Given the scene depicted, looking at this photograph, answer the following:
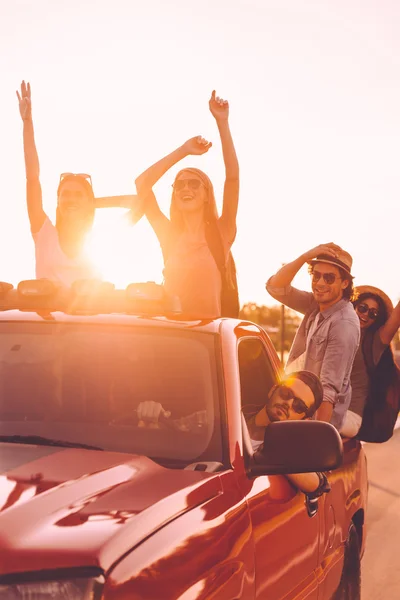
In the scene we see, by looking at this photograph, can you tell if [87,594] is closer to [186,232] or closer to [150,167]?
[186,232]

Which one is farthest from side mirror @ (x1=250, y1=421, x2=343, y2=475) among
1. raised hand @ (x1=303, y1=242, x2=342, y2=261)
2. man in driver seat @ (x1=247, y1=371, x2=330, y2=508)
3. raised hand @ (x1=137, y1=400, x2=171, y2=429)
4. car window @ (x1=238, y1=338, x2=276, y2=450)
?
raised hand @ (x1=303, y1=242, x2=342, y2=261)

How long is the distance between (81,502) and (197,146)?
382 centimetres

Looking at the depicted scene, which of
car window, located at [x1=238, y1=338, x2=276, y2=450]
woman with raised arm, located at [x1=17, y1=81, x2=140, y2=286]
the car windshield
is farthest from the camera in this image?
woman with raised arm, located at [x1=17, y1=81, x2=140, y2=286]

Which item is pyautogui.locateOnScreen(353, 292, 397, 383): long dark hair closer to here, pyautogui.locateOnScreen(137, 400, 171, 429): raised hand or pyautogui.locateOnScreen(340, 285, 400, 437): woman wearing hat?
pyautogui.locateOnScreen(340, 285, 400, 437): woman wearing hat

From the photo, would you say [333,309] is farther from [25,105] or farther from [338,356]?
[25,105]

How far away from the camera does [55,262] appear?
571cm

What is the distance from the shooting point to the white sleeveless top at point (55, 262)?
18.5 ft

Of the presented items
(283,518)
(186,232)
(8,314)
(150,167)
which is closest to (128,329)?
(8,314)

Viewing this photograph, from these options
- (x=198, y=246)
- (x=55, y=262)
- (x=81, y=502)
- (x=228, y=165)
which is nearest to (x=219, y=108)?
(x=228, y=165)

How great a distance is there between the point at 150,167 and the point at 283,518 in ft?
10.5

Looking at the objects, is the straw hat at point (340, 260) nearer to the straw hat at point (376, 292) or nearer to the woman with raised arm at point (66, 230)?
the straw hat at point (376, 292)

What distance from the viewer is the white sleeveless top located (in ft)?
18.5

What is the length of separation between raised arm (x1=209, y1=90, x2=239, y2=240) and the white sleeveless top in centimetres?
99

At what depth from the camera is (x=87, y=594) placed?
2377mm
